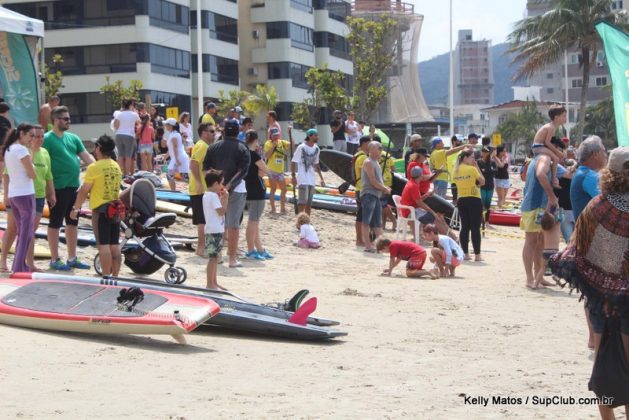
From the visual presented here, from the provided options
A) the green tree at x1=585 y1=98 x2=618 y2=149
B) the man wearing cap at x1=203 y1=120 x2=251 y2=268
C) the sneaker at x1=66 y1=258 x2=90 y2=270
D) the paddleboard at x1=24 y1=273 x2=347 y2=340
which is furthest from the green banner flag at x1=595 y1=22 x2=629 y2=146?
the green tree at x1=585 y1=98 x2=618 y2=149

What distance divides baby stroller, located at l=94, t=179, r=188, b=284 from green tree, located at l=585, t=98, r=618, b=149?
76548 mm

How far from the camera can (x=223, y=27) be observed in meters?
66.2

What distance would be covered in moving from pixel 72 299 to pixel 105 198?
2.24 m

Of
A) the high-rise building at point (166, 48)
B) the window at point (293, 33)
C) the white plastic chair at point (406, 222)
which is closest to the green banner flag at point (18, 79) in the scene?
the white plastic chair at point (406, 222)

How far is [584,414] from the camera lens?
6770 millimetres

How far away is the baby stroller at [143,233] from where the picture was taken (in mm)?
12445

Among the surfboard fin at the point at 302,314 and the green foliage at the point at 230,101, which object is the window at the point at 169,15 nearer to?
the green foliage at the point at 230,101

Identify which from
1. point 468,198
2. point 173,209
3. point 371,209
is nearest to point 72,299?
point 468,198

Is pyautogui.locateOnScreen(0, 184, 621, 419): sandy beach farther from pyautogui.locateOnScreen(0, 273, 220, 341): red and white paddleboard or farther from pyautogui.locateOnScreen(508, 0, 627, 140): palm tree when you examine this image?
pyautogui.locateOnScreen(508, 0, 627, 140): palm tree

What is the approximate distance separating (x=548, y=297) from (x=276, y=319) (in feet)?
14.6

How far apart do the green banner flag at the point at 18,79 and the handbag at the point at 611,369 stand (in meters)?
15.0

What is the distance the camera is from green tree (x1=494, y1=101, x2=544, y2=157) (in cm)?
10569

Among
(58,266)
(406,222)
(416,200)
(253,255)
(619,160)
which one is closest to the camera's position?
(619,160)

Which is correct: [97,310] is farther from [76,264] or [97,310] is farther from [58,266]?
[76,264]
